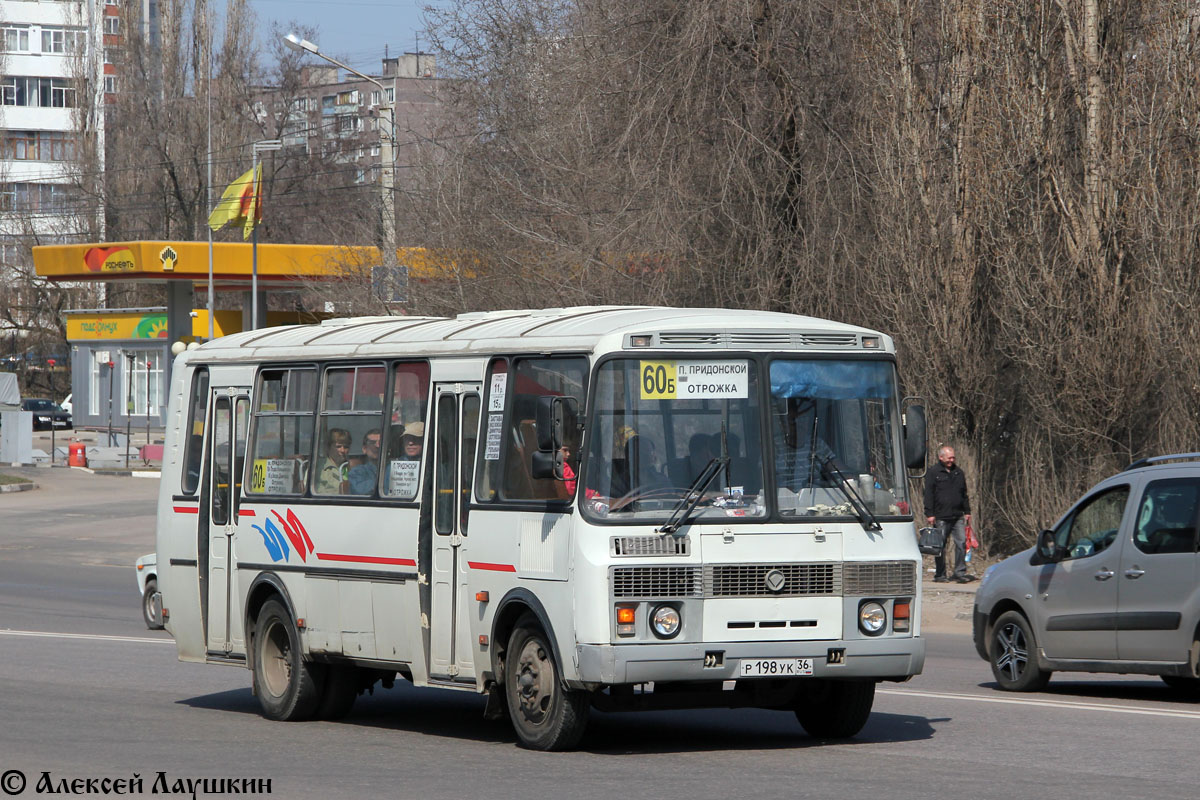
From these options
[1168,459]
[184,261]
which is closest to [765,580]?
[1168,459]

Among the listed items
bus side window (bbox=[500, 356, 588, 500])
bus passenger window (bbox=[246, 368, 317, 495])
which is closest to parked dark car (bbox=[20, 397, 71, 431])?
bus passenger window (bbox=[246, 368, 317, 495])

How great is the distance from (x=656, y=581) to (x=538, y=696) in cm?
106

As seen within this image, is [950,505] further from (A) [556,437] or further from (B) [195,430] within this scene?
(A) [556,437]

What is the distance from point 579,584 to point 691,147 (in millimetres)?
16829

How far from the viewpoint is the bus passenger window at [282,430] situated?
11758 mm

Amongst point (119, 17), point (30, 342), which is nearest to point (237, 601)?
point (119, 17)

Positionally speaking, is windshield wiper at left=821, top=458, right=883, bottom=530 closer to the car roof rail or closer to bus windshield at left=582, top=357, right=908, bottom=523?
bus windshield at left=582, top=357, right=908, bottom=523

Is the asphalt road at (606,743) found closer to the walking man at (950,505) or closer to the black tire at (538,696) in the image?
the black tire at (538,696)

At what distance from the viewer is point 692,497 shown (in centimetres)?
930

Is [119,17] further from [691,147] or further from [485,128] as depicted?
[691,147]

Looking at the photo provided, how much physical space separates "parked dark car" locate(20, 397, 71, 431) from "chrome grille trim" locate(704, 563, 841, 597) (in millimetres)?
66699

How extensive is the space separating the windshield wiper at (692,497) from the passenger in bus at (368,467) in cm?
250

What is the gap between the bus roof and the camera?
31.6ft

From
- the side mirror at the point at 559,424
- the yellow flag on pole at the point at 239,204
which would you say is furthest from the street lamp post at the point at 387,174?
the yellow flag on pole at the point at 239,204
